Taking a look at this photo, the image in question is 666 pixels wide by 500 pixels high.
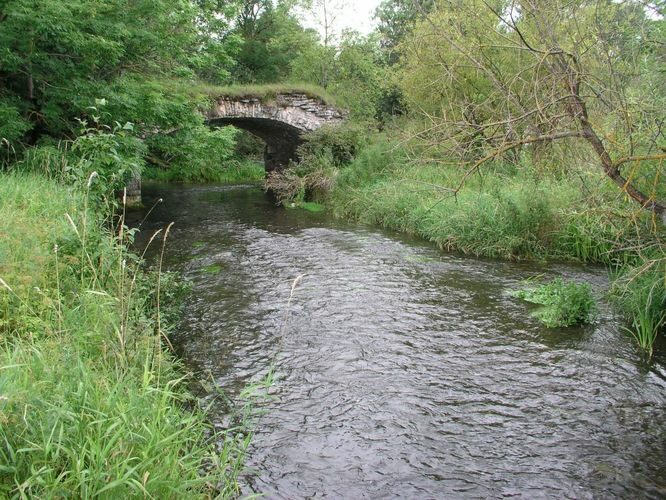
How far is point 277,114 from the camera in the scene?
2016cm

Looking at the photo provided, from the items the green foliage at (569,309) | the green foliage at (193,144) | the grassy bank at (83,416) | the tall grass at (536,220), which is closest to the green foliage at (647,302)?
the tall grass at (536,220)

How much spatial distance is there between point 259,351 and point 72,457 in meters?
3.48

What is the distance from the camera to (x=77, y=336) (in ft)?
12.0

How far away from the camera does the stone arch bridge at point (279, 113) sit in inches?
758

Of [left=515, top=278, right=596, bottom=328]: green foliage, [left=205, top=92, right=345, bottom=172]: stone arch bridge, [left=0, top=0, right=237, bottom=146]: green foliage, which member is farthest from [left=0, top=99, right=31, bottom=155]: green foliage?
[left=205, top=92, right=345, bottom=172]: stone arch bridge

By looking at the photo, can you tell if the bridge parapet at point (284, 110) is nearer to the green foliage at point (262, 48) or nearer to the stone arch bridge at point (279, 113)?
the stone arch bridge at point (279, 113)

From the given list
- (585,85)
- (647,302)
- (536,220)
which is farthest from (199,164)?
Result: (647,302)

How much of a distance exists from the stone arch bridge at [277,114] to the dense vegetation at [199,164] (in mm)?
462

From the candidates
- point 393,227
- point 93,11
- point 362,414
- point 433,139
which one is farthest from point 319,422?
point 393,227

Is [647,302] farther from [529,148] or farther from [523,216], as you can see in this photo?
[523,216]

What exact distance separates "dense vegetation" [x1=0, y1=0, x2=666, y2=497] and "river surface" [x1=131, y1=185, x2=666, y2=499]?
1.98 feet

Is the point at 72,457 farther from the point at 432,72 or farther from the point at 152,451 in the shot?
the point at 432,72

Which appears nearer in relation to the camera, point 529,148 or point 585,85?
point 585,85

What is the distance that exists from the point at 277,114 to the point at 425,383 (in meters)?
16.5
